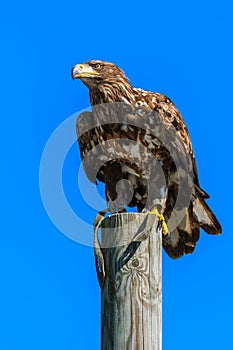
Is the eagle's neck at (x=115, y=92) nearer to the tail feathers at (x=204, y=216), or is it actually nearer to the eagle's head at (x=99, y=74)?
the eagle's head at (x=99, y=74)

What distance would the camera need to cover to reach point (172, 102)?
20.5 ft

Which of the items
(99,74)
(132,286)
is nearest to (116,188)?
(99,74)

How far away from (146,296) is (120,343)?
0.29 m

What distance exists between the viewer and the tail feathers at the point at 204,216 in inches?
250

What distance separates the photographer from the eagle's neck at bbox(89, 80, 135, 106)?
6109mm

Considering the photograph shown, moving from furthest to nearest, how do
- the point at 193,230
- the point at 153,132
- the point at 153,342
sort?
the point at 193,230
the point at 153,132
the point at 153,342

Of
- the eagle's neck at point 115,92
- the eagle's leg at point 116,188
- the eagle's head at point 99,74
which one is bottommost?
the eagle's leg at point 116,188

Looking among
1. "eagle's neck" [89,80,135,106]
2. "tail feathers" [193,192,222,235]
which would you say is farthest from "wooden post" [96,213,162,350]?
"tail feathers" [193,192,222,235]

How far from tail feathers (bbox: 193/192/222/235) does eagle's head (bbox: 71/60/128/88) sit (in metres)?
1.25

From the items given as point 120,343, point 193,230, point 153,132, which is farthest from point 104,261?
point 193,230

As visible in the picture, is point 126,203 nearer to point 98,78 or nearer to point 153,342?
point 98,78

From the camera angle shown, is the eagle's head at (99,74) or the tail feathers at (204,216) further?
the tail feathers at (204,216)

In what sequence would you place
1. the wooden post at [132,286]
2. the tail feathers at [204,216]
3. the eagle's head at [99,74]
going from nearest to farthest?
the wooden post at [132,286] < the eagle's head at [99,74] < the tail feathers at [204,216]

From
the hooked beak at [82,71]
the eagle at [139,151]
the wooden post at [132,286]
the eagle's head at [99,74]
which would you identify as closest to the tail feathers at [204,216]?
the eagle at [139,151]
